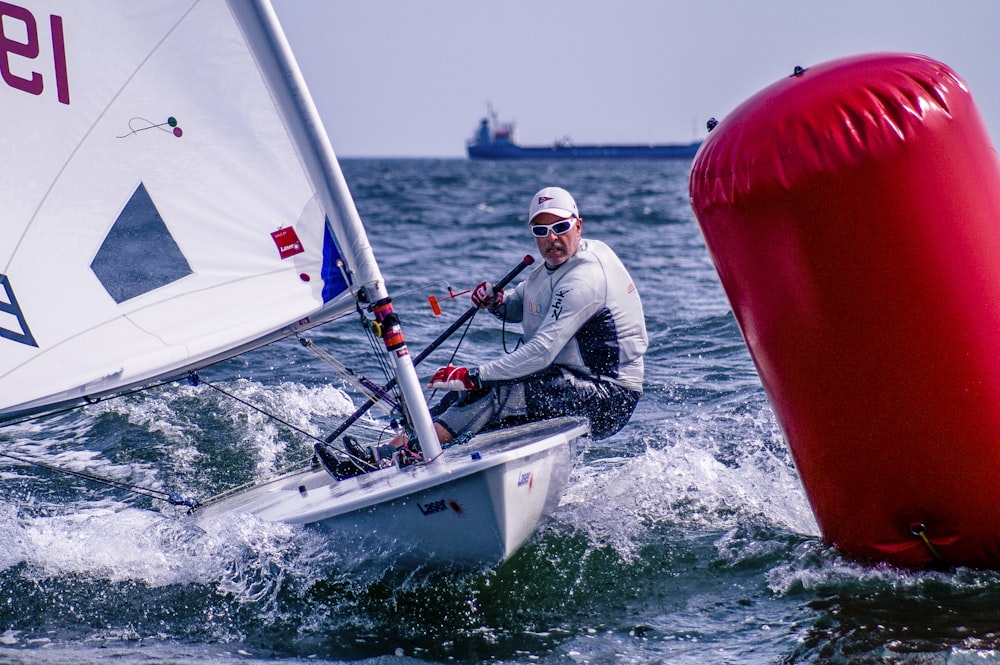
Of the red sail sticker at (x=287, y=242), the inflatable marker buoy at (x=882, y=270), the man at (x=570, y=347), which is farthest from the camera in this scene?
the man at (x=570, y=347)

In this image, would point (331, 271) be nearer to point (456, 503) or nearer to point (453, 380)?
point (453, 380)

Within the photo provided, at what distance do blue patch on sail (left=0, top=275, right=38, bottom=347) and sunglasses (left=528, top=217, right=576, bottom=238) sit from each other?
200cm

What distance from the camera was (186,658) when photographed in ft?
11.7

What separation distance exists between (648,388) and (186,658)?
4.08 meters

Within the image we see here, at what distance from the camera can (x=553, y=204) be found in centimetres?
454

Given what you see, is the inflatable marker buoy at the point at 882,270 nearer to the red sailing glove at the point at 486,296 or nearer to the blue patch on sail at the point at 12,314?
the red sailing glove at the point at 486,296

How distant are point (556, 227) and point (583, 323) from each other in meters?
0.42

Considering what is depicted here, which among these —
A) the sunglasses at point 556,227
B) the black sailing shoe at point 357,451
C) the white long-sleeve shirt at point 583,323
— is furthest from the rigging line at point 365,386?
the sunglasses at point 556,227

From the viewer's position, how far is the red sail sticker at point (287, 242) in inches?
157

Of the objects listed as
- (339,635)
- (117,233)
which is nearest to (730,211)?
(339,635)

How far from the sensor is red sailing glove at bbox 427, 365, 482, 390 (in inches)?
169

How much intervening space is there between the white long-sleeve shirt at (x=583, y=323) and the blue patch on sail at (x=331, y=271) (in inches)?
26.7

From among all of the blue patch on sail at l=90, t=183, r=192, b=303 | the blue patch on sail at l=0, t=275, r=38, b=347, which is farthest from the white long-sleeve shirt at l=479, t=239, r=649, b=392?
the blue patch on sail at l=0, t=275, r=38, b=347

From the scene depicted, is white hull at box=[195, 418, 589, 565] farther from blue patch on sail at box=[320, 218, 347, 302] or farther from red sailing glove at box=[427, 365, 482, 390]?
blue patch on sail at box=[320, 218, 347, 302]
